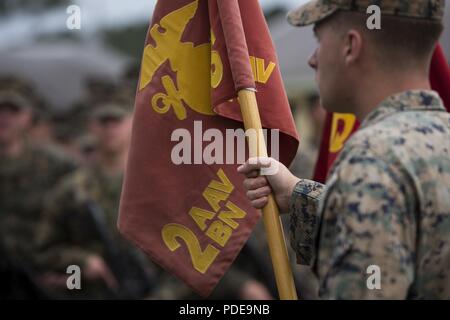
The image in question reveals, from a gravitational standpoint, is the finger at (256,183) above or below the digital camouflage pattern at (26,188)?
above

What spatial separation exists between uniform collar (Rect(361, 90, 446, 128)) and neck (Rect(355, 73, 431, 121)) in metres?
0.02

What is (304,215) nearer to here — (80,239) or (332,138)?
(332,138)

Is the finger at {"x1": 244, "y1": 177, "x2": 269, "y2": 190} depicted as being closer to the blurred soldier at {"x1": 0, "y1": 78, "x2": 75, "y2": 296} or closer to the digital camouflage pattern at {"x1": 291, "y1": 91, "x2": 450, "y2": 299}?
the digital camouflage pattern at {"x1": 291, "y1": 91, "x2": 450, "y2": 299}

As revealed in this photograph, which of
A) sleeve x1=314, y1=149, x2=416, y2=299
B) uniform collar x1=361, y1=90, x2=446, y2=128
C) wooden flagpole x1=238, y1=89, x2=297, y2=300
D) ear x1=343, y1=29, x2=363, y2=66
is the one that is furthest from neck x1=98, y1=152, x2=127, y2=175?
sleeve x1=314, y1=149, x2=416, y2=299

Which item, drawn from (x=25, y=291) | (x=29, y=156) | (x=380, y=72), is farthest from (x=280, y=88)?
(x=29, y=156)

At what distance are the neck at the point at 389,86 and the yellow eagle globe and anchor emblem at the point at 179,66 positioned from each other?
3.04 ft

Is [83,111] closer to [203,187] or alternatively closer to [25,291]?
[25,291]

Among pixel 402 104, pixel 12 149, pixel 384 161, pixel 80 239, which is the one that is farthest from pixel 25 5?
pixel 384 161

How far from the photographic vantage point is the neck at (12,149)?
999 cm

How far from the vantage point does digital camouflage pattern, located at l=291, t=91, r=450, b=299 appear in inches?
104

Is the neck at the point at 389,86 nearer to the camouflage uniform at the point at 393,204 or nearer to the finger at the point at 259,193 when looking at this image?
the camouflage uniform at the point at 393,204

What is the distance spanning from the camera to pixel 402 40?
2.96 metres

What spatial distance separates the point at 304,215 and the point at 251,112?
1.27ft

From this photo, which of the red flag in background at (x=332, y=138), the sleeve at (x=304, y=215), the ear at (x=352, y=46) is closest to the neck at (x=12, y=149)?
the red flag in background at (x=332, y=138)
